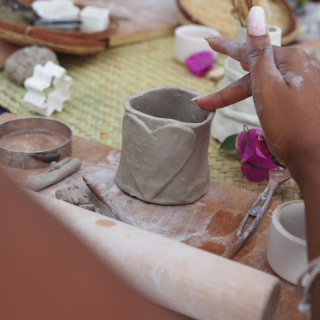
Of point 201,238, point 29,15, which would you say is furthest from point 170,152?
point 29,15

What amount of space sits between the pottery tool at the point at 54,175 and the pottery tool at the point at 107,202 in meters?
0.05

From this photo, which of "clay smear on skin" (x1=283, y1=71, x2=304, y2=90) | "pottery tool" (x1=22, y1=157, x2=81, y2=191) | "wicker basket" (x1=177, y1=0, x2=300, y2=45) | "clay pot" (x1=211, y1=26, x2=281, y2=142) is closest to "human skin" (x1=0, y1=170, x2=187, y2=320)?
"clay smear on skin" (x1=283, y1=71, x2=304, y2=90)

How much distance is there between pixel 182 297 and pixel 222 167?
0.56 m

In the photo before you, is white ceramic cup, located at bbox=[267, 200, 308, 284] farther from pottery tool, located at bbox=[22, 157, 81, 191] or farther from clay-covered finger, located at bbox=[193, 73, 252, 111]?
pottery tool, located at bbox=[22, 157, 81, 191]

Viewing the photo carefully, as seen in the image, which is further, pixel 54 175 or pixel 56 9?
pixel 56 9

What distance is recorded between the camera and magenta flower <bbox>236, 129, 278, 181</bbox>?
946mm

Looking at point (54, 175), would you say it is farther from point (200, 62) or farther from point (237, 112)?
point (200, 62)

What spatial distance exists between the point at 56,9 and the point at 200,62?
59 cm

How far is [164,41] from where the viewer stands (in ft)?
5.94

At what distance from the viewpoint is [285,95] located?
60cm

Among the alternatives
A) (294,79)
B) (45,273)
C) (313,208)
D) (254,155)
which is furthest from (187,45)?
(45,273)

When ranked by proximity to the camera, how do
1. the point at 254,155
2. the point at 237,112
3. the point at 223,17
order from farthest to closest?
the point at 223,17
the point at 237,112
the point at 254,155

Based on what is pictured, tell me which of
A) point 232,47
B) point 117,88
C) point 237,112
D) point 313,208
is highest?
point 232,47

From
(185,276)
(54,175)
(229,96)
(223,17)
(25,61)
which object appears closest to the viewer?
(185,276)
